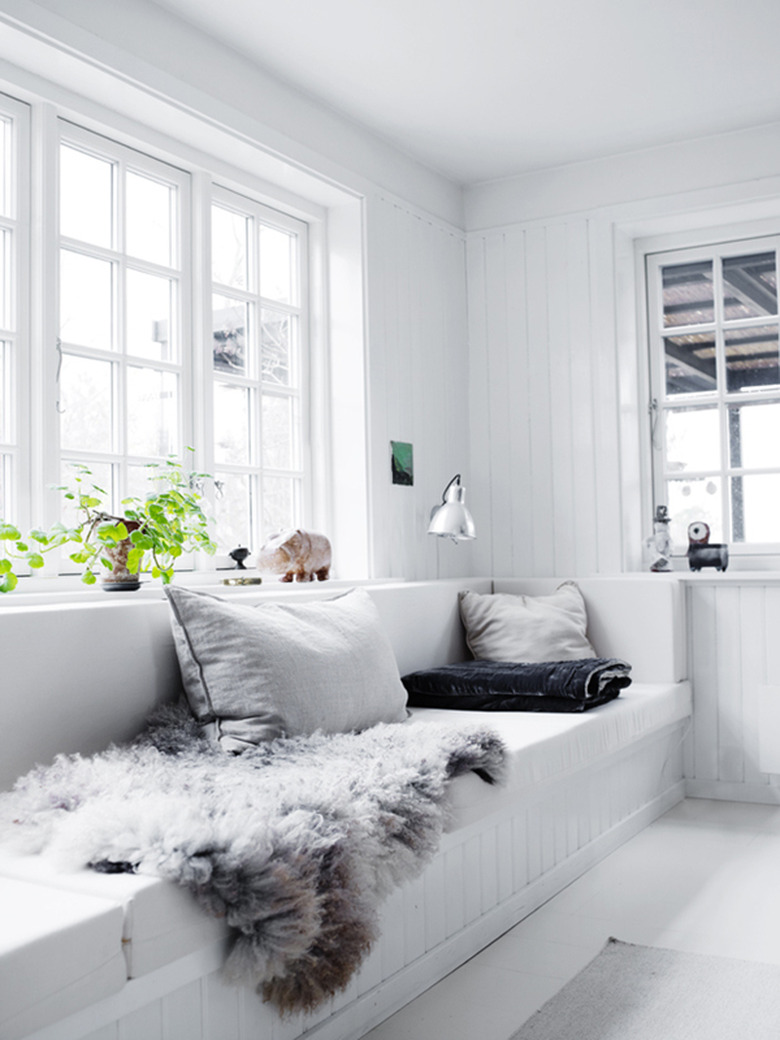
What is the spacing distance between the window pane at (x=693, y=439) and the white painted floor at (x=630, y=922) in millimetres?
1511

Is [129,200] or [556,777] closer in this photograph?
[556,777]

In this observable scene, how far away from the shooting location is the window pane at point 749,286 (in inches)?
170

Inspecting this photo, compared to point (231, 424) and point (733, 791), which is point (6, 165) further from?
point (733, 791)

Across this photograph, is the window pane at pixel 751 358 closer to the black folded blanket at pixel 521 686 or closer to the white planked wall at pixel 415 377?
the white planked wall at pixel 415 377

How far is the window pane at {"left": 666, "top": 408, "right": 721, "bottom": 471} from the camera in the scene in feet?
14.4

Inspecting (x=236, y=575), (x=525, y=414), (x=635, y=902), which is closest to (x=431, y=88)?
(x=525, y=414)

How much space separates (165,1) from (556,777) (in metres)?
2.45

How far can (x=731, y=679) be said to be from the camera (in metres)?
4.02

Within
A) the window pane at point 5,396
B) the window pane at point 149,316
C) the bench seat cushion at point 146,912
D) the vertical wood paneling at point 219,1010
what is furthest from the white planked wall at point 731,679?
the bench seat cushion at point 146,912

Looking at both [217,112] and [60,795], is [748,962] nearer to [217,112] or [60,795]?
[60,795]

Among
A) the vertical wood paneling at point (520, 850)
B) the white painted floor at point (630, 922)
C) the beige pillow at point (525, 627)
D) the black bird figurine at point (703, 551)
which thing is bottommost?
the white painted floor at point (630, 922)

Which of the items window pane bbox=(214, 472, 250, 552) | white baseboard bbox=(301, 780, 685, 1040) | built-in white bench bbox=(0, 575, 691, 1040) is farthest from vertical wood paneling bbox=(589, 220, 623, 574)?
window pane bbox=(214, 472, 250, 552)

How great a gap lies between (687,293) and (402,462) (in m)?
1.50

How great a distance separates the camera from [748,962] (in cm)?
239
